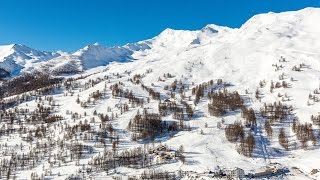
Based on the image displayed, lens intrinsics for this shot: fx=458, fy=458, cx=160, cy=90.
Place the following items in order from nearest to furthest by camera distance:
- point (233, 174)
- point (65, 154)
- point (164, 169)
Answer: point (233, 174) < point (164, 169) < point (65, 154)

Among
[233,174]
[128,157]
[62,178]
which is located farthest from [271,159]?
[62,178]

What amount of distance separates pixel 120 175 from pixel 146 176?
1110cm

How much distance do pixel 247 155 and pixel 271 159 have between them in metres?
9.55

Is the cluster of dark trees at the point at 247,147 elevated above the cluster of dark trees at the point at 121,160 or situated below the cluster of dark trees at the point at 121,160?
above

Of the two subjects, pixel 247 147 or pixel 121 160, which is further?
pixel 247 147

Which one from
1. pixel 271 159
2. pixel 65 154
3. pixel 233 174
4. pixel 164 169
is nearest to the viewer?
pixel 233 174

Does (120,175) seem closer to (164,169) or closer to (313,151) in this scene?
(164,169)

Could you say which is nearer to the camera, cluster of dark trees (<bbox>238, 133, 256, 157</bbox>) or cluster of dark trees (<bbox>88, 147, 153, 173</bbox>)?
cluster of dark trees (<bbox>88, 147, 153, 173</bbox>)

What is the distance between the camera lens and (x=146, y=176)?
16262cm

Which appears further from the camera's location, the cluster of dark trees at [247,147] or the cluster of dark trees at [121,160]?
the cluster of dark trees at [247,147]

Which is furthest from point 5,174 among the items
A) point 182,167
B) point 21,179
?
point 182,167

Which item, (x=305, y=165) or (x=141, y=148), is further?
(x=141, y=148)

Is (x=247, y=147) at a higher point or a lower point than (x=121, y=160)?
higher

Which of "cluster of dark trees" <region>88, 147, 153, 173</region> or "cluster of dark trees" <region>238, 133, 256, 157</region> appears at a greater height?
"cluster of dark trees" <region>238, 133, 256, 157</region>
